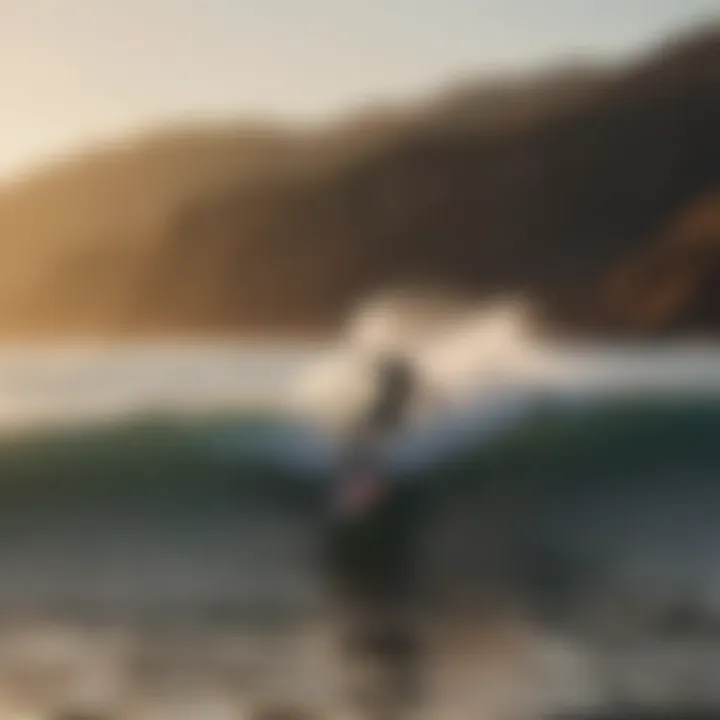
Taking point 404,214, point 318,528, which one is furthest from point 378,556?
point 404,214

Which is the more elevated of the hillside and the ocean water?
the hillside

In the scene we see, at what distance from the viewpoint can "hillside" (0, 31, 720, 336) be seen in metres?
1.04

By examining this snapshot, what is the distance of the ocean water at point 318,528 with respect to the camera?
3.19ft

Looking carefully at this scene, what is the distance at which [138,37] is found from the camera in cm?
109

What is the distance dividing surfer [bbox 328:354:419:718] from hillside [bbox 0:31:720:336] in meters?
0.10

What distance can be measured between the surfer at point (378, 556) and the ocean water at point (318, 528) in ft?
0.06

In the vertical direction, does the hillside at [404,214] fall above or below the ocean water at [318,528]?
above

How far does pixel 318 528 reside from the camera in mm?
1012

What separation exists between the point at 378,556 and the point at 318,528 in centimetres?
6

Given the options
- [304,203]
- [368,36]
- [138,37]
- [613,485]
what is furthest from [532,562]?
[138,37]

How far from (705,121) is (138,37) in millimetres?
555

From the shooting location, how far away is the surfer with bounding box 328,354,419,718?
98cm

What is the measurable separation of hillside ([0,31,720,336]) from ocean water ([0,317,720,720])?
49mm

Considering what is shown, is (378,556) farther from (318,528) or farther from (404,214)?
(404,214)
